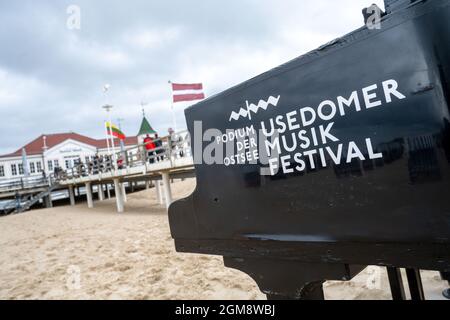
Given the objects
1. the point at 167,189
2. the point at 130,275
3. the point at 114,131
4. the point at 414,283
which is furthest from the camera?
the point at 114,131

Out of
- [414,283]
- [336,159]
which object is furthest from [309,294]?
[414,283]

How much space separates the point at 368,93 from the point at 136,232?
Answer: 902cm

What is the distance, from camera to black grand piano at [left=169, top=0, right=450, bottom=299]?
115 centimetres

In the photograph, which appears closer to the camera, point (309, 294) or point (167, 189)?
point (309, 294)

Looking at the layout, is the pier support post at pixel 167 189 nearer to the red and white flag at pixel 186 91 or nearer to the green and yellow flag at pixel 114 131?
the red and white flag at pixel 186 91

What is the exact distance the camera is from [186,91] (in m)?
12.5

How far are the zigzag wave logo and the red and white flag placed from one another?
1100 cm

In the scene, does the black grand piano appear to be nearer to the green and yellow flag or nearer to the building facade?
the green and yellow flag

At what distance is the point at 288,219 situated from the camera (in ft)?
5.34

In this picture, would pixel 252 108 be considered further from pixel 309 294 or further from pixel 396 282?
pixel 396 282

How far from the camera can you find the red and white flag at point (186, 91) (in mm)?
12406

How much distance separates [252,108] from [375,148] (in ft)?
2.35

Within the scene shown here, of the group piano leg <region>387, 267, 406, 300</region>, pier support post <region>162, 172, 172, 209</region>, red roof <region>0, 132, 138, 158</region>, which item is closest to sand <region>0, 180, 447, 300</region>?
piano leg <region>387, 267, 406, 300</region>

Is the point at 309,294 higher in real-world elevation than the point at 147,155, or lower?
lower
